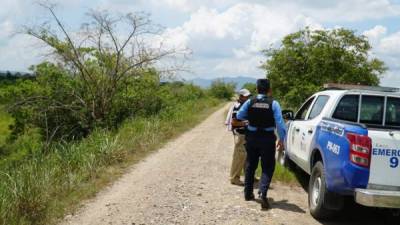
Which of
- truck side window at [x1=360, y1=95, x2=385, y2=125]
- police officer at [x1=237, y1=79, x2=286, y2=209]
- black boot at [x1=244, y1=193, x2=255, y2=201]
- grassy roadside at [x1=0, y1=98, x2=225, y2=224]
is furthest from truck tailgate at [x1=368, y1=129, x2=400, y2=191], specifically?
grassy roadside at [x1=0, y1=98, x2=225, y2=224]

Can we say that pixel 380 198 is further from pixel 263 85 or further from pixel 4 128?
pixel 4 128

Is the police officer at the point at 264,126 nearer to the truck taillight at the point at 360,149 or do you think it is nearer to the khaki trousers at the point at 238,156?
the khaki trousers at the point at 238,156

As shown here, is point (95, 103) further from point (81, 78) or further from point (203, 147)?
point (203, 147)

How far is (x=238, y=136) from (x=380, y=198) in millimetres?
3406

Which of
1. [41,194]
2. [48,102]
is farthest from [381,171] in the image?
[48,102]

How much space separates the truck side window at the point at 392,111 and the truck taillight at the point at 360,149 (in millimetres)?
1435

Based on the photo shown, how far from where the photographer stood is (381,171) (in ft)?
18.6

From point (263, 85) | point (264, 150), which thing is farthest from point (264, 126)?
point (263, 85)

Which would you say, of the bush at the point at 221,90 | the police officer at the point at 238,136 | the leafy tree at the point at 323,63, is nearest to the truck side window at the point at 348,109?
the police officer at the point at 238,136

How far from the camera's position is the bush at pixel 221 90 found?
72.2m

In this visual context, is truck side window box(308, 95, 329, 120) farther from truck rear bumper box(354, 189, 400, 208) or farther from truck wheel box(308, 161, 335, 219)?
truck rear bumper box(354, 189, 400, 208)

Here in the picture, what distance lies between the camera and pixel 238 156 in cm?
880

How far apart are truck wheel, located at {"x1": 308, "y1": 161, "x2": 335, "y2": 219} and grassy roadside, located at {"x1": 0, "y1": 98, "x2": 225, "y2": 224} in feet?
11.4

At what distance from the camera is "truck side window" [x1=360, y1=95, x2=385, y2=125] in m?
6.82
